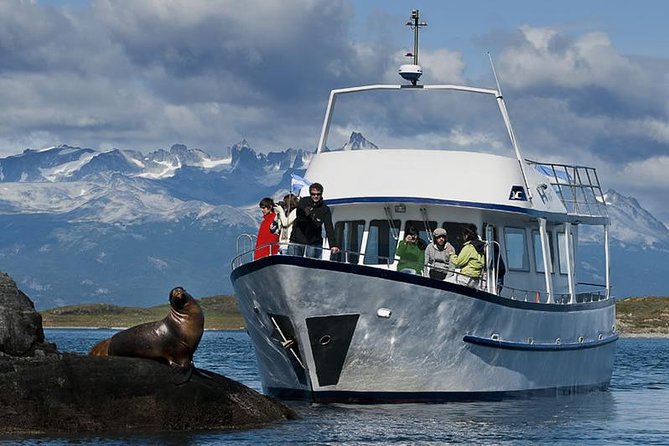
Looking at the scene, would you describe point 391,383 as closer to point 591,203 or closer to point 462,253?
point 462,253

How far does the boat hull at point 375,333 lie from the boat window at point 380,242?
3.42 m

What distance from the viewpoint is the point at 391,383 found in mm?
32656

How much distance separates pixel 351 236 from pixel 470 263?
166 inches

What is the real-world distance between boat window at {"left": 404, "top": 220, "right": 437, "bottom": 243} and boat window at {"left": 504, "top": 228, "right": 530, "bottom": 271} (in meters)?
2.21

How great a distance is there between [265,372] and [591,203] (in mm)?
11783

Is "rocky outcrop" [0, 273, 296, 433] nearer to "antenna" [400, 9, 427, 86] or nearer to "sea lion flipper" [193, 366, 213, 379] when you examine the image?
"sea lion flipper" [193, 366, 213, 379]

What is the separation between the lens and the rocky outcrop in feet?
83.0

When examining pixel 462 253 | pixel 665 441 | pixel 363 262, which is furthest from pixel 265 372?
pixel 665 441

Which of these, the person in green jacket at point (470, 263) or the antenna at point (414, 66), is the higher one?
the antenna at point (414, 66)

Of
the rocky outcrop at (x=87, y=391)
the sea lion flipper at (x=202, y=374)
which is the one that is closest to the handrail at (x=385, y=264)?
the sea lion flipper at (x=202, y=374)

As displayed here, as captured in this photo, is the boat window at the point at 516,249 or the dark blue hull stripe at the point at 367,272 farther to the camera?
the boat window at the point at 516,249

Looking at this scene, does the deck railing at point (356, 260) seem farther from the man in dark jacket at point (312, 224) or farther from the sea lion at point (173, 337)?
the sea lion at point (173, 337)

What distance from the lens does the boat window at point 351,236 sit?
3597 centimetres

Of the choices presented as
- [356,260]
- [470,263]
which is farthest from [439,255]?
[356,260]
